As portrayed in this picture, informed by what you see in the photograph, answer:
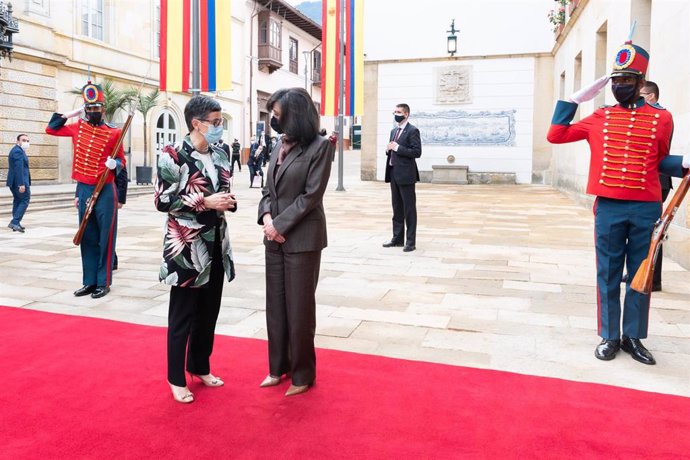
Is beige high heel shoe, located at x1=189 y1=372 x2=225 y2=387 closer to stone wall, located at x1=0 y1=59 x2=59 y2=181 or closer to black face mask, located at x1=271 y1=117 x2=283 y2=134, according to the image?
black face mask, located at x1=271 y1=117 x2=283 y2=134

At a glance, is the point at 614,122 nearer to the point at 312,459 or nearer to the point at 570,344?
the point at 570,344

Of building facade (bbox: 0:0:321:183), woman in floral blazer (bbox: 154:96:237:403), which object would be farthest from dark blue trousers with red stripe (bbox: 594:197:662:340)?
building facade (bbox: 0:0:321:183)

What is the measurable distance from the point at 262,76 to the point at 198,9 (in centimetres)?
2673

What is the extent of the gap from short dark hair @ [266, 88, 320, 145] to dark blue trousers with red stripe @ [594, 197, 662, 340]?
197cm

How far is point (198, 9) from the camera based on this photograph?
7.77m

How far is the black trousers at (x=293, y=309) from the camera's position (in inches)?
130

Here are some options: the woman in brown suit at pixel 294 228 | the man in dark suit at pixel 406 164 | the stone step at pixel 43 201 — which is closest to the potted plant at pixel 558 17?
the man in dark suit at pixel 406 164

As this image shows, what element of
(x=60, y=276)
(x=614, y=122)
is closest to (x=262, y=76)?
(x=60, y=276)

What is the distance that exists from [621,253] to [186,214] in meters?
2.65

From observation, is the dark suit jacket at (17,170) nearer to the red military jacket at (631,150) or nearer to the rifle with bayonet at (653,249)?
the red military jacket at (631,150)

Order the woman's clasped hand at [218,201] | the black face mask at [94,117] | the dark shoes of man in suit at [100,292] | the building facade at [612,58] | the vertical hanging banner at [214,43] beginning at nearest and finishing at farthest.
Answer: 1. the woman's clasped hand at [218,201]
2. the dark shoes of man in suit at [100,292]
3. the black face mask at [94,117]
4. the building facade at [612,58]
5. the vertical hanging banner at [214,43]

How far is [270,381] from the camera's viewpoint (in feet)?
11.2

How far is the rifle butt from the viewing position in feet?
11.7

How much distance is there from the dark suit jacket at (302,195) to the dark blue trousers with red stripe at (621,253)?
1844 mm
